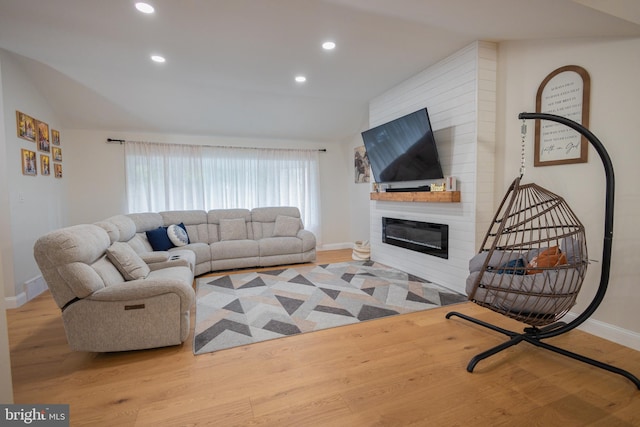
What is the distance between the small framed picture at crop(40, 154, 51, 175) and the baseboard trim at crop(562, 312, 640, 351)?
20.5 feet

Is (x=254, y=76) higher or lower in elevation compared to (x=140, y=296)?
higher

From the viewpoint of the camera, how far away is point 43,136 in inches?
157

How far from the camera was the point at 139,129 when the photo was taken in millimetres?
5066

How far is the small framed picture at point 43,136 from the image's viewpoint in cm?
387

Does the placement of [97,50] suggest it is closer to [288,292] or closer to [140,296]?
[140,296]

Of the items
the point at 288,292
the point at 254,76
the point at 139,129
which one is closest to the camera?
the point at 288,292

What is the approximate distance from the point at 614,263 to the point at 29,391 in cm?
413

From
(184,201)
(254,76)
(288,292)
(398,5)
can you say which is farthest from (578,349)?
(184,201)

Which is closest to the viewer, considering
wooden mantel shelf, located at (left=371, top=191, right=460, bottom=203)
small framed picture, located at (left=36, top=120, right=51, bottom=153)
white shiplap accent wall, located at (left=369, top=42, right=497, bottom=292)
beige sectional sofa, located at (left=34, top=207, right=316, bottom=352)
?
beige sectional sofa, located at (left=34, top=207, right=316, bottom=352)

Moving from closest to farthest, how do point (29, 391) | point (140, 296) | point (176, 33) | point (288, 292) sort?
1. point (29, 391)
2. point (140, 296)
3. point (176, 33)
4. point (288, 292)

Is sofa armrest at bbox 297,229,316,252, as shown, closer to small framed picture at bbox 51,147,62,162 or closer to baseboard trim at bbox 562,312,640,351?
baseboard trim at bbox 562,312,640,351

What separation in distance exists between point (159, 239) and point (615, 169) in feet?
16.2

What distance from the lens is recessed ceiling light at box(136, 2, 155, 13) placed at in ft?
7.63

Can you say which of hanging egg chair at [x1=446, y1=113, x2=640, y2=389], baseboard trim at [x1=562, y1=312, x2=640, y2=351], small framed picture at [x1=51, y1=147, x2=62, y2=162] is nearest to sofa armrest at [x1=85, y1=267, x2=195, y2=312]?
hanging egg chair at [x1=446, y1=113, x2=640, y2=389]
